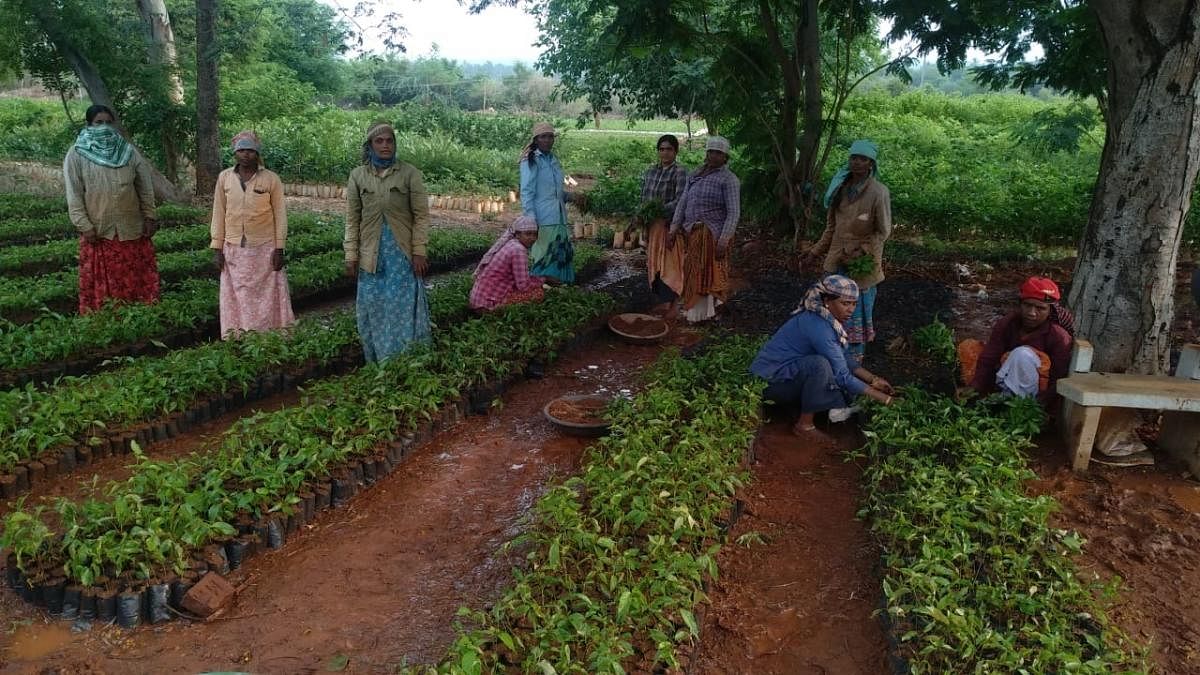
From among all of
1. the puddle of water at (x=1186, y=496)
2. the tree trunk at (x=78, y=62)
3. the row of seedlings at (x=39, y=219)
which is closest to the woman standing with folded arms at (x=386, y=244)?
the puddle of water at (x=1186, y=496)

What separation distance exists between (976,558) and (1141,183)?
2928mm

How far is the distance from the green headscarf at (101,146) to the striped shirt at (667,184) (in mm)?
4725

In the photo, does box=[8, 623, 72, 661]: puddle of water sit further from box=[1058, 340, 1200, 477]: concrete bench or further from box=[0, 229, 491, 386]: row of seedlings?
box=[1058, 340, 1200, 477]: concrete bench

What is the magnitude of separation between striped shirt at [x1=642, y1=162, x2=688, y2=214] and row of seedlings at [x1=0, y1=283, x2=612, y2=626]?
9.00 ft

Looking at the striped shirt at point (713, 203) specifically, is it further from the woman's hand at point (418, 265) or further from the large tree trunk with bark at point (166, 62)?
the large tree trunk with bark at point (166, 62)

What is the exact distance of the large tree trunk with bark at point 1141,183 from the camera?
4898mm

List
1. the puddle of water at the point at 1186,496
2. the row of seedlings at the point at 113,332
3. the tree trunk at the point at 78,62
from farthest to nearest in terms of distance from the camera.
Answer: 1. the tree trunk at the point at 78,62
2. the row of seedlings at the point at 113,332
3. the puddle of water at the point at 1186,496

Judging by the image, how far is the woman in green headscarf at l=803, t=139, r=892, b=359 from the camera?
618 centimetres

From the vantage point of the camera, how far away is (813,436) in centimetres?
566

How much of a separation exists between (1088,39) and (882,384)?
4750mm

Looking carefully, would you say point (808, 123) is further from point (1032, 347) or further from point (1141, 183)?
point (1032, 347)

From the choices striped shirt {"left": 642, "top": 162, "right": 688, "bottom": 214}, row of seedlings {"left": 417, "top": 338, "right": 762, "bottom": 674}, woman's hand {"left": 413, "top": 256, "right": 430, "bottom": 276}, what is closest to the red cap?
row of seedlings {"left": 417, "top": 338, "right": 762, "bottom": 674}

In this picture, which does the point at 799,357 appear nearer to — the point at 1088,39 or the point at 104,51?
the point at 1088,39

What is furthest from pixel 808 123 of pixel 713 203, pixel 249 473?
pixel 249 473
